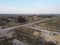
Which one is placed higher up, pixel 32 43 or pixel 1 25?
pixel 1 25

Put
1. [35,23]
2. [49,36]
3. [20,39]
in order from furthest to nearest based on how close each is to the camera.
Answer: [35,23] → [49,36] → [20,39]

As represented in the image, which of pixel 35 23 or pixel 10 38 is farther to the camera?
pixel 35 23

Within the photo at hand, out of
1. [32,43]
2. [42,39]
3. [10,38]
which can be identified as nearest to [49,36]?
[42,39]

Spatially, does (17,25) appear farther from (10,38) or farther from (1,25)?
(10,38)

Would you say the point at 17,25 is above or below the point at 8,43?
above

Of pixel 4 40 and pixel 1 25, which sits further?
pixel 1 25

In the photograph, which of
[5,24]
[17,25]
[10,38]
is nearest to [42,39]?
[10,38]

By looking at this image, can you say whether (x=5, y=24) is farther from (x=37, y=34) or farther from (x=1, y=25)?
(x=37, y=34)

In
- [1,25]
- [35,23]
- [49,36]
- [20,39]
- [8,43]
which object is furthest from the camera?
[35,23]

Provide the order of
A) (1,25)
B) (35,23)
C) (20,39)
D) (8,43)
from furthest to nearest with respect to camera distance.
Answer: (35,23)
(1,25)
(20,39)
(8,43)
